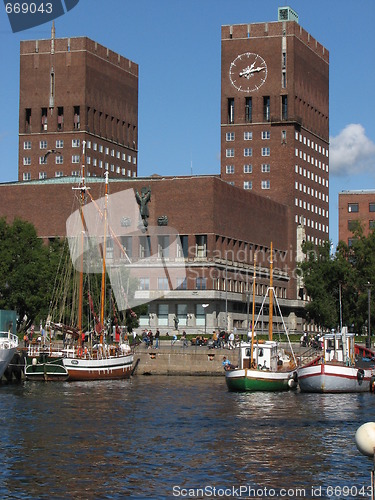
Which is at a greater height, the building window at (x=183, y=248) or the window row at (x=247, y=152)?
the window row at (x=247, y=152)

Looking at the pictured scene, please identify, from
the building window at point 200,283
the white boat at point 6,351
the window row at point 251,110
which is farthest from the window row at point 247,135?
the white boat at point 6,351

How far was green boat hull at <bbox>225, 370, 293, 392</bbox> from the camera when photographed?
84.1 meters

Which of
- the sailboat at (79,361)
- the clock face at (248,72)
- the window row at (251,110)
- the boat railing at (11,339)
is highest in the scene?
the clock face at (248,72)

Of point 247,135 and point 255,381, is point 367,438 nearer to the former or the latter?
point 255,381

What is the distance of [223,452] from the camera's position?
47812mm

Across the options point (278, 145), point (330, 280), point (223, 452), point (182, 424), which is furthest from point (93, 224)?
point (223, 452)

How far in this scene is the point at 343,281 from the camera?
159000mm

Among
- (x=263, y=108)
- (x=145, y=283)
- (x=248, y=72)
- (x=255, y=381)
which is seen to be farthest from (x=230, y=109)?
(x=255, y=381)

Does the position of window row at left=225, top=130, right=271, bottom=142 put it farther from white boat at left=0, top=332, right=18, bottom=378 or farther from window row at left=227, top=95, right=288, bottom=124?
white boat at left=0, top=332, right=18, bottom=378

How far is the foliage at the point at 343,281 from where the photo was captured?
510ft

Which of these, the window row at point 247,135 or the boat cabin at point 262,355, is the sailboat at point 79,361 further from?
the window row at point 247,135

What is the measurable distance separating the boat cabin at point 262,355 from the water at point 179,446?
8.64 m

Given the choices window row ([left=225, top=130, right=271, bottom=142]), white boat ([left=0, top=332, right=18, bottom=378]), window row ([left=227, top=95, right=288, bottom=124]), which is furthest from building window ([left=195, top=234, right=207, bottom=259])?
white boat ([left=0, top=332, right=18, bottom=378])

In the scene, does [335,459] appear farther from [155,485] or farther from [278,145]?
[278,145]
